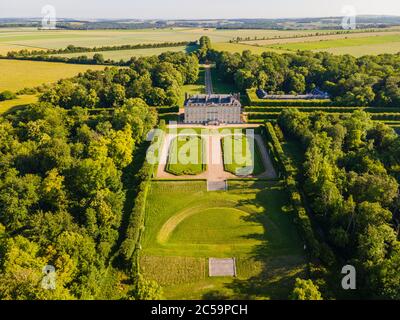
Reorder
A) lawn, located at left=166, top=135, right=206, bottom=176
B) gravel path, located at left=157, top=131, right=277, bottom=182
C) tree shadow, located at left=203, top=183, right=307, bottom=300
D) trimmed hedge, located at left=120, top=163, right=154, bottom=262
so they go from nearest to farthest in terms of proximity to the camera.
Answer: tree shadow, located at left=203, top=183, right=307, bottom=300
trimmed hedge, located at left=120, top=163, right=154, bottom=262
gravel path, located at left=157, top=131, right=277, bottom=182
lawn, located at left=166, top=135, right=206, bottom=176

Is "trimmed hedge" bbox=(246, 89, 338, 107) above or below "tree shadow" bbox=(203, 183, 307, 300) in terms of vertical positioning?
above

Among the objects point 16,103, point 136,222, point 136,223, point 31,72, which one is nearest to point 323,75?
point 136,222

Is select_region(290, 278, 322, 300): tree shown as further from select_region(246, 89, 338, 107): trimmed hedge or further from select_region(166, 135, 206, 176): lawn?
select_region(246, 89, 338, 107): trimmed hedge

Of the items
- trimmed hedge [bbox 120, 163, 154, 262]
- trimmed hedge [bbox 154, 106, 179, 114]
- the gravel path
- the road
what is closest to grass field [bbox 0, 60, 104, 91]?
the road

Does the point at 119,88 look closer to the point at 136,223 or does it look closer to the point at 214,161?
the point at 214,161

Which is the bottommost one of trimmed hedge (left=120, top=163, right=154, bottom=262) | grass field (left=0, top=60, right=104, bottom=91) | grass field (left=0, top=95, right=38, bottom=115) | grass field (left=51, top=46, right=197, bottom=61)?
trimmed hedge (left=120, top=163, right=154, bottom=262)

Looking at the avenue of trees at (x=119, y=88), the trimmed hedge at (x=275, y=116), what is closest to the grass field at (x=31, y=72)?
the avenue of trees at (x=119, y=88)
